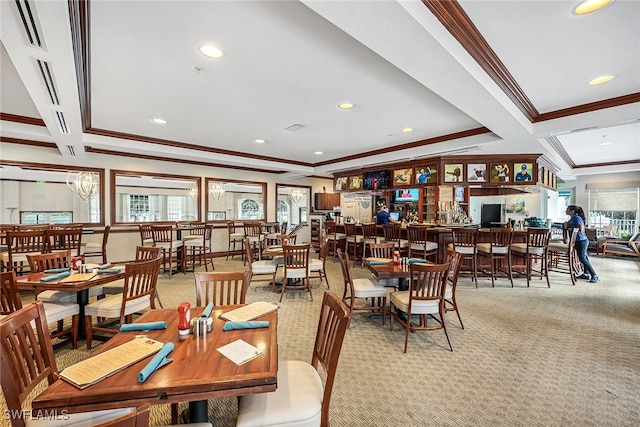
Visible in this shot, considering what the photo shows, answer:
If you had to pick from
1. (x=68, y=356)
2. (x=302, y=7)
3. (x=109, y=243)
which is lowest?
(x=68, y=356)

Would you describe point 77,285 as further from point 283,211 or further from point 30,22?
point 283,211

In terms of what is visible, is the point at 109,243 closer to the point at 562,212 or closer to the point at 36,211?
the point at 36,211

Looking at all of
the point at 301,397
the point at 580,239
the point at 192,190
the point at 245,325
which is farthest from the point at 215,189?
the point at 580,239

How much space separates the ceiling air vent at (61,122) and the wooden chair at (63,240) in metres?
1.59

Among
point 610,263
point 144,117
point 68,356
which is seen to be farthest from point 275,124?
point 610,263

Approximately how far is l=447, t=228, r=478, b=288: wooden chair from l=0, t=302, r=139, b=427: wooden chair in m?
5.27

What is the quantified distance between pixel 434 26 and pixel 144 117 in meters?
4.33

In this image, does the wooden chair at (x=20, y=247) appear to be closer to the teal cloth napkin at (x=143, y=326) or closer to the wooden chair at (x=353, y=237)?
the teal cloth napkin at (x=143, y=326)

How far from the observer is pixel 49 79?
274 centimetres

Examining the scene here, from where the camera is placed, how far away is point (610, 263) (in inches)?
300

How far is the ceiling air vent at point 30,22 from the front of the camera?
174cm

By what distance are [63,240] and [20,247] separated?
586 mm

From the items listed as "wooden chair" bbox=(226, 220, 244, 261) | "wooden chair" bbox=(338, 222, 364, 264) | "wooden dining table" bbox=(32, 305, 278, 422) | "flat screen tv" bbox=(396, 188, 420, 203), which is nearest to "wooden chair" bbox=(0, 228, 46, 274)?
"wooden chair" bbox=(226, 220, 244, 261)

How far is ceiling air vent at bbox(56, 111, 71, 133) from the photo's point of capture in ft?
12.1
